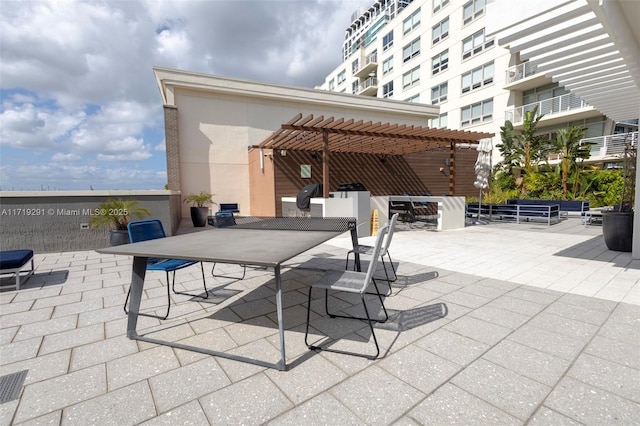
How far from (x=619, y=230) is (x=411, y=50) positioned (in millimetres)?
27824

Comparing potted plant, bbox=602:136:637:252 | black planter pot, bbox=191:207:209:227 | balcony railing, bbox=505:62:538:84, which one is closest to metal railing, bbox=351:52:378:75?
balcony railing, bbox=505:62:538:84

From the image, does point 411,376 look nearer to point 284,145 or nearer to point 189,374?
point 189,374

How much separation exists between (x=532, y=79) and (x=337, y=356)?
2374 centimetres

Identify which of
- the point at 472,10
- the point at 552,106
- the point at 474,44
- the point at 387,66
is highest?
the point at 387,66

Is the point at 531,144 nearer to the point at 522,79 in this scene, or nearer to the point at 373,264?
the point at 522,79

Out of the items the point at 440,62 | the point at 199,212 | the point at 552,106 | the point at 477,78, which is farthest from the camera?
the point at 440,62

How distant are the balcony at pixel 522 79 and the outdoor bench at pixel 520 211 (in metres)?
12.5

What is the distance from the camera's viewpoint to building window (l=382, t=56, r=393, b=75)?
104 ft

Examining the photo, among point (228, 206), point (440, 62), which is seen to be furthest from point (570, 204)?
point (440, 62)

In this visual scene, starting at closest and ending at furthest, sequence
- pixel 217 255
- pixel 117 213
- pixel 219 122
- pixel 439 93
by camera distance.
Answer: pixel 217 255 < pixel 117 213 < pixel 219 122 < pixel 439 93

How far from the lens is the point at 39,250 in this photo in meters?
6.76

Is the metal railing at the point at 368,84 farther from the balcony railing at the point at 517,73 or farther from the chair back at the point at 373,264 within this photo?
the chair back at the point at 373,264

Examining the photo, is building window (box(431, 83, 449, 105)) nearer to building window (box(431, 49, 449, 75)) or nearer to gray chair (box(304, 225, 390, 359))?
building window (box(431, 49, 449, 75))

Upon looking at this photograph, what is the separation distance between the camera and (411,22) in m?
28.2
